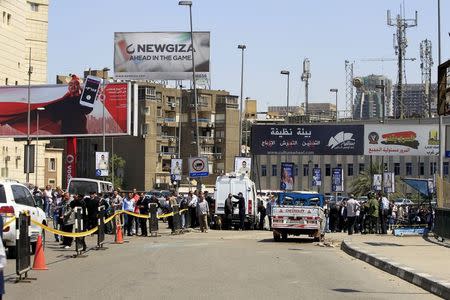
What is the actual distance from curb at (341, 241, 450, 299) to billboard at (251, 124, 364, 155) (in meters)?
35.8

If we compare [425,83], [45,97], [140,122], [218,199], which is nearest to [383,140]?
[218,199]

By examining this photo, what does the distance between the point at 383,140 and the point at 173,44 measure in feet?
56.7

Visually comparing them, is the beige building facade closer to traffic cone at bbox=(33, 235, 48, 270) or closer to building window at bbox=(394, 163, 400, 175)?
building window at bbox=(394, 163, 400, 175)

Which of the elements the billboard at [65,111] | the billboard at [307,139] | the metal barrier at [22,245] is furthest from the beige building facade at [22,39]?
the metal barrier at [22,245]

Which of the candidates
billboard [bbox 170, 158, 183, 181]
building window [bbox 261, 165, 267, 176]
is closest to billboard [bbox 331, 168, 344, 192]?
billboard [bbox 170, 158, 183, 181]

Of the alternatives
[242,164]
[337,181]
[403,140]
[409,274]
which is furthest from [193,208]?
[409,274]

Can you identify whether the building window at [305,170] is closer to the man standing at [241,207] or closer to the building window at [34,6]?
the building window at [34,6]

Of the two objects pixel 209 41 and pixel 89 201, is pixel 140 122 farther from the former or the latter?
pixel 89 201

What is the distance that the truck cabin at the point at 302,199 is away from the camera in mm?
37844

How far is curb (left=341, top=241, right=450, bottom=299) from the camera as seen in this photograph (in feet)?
49.0

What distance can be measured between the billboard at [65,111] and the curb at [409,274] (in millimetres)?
42093

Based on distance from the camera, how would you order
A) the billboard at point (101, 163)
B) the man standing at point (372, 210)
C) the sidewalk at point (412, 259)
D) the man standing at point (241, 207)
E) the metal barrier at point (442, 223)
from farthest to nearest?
the billboard at point (101, 163) < the man standing at point (241, 207) < the man standing at point (372, 210) < the metal barrier at point (442, 223) < the sidewalk at point (412, 259)

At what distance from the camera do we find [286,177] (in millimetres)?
54094

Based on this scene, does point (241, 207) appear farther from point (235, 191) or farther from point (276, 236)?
point (276, 236)
